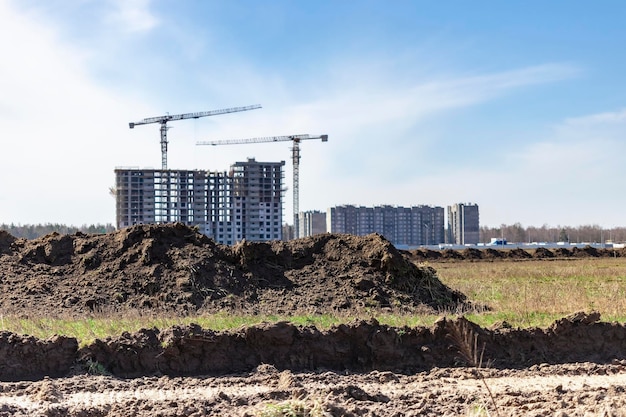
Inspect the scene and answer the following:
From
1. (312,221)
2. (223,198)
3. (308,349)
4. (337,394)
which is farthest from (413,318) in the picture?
(312,221)

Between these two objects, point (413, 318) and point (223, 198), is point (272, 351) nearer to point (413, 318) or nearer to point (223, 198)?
point (413, 318)

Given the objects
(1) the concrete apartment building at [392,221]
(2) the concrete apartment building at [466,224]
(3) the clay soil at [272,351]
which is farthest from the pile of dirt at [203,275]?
(2) the concrete apartment building at [466,224]

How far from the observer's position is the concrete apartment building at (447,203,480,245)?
140 metres

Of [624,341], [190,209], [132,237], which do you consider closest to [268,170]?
[190,209]

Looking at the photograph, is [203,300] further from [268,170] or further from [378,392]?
[268,170]

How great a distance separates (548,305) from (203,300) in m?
8.31

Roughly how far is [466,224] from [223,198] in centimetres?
6258

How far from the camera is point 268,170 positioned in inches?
3984

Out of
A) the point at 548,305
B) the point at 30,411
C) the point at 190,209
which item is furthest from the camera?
the point at 190,209

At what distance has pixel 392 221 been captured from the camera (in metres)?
142

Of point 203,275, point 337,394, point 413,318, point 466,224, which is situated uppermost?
point 466,224

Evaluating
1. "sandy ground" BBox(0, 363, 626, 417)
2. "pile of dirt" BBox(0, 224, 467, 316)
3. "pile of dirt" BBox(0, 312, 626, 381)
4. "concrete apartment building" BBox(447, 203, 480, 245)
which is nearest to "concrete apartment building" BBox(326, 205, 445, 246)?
"concrete apartment building" BBox(447, 203, 480, 245)

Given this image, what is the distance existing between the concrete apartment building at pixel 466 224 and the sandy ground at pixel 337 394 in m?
133

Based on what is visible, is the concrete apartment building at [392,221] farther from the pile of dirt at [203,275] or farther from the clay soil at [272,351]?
the clay soil at [272,351]
